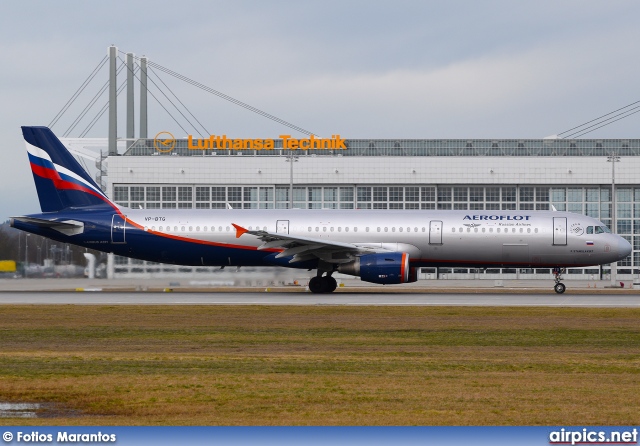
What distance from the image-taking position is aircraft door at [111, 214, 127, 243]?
4334 centimetres

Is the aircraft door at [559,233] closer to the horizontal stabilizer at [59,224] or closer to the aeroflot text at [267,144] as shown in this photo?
the horizontal stabilizer at [59,224]

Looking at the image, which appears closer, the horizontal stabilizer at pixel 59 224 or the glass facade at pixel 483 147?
the horizontal stabilizer at pixel 59 224

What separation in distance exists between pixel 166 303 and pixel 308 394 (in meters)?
21.4

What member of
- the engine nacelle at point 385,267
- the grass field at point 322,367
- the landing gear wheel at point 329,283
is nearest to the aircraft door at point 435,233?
the engine nacelle at point 385,267

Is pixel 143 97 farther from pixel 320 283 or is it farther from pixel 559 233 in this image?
pixel 559 233

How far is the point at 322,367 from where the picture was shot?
1895cm

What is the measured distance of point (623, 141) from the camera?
7394 centimetres

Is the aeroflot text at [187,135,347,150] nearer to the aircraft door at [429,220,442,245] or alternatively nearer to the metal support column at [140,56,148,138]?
the metal support column at [140,56,148,138]

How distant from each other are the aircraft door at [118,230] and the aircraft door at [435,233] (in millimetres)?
15050

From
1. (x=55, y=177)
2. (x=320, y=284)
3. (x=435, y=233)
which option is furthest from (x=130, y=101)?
(x=435, y=233)

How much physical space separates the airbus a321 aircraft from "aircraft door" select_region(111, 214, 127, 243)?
0.16ft

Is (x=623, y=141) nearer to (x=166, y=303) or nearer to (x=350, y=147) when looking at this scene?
(x=350, y=147)

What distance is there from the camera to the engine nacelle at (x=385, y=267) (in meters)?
40.0

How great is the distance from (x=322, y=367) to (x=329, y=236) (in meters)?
24.3
